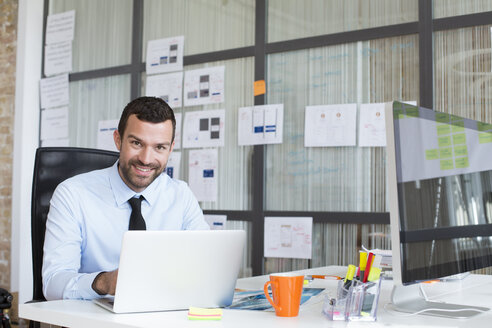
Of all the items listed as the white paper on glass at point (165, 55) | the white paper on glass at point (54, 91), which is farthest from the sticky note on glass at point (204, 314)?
the white paper on glass at point (54, 91)

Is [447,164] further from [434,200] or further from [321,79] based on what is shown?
[321,79]

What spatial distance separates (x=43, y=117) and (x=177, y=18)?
134 centimetres

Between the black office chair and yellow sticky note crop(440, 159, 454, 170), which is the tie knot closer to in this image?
the black office chair

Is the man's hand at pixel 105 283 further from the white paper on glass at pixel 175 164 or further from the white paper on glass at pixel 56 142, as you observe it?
the white paper on glass at pixel 56 142

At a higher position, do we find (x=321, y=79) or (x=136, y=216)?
(x=321, y=79)

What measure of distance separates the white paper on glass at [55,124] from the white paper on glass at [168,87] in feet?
2.66

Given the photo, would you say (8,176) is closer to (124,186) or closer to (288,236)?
(288,236)

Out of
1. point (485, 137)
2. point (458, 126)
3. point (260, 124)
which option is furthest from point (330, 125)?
point (458, 126)

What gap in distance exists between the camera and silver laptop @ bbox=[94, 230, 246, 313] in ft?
3.98

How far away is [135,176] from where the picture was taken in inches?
75.1

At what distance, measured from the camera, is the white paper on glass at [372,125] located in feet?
10.2

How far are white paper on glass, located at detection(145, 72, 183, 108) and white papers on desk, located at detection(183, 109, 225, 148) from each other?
14 centimetres

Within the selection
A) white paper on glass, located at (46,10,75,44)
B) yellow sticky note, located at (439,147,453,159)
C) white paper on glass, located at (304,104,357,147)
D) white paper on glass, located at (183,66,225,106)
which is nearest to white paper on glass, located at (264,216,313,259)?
white paper on glass, located at (304,104,357,147)

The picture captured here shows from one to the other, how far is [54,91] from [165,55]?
105 cm
